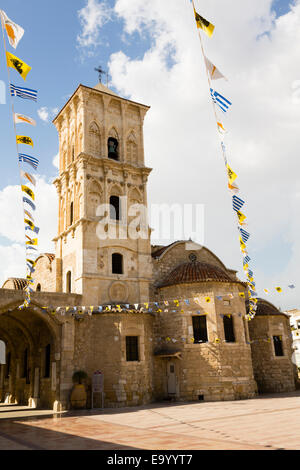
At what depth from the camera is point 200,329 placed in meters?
22.6

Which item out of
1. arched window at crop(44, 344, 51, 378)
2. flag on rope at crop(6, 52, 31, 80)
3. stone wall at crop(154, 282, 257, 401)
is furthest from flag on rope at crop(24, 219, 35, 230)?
stone wall at crop(154, 282, 257, 401)

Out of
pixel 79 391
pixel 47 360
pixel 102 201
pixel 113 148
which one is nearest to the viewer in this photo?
pixel 79 391

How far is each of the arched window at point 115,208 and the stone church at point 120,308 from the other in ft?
0.22

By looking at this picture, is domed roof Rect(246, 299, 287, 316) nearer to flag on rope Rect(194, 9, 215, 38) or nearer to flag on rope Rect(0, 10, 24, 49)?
flag on rope Rect(194, 9, 215, 38)

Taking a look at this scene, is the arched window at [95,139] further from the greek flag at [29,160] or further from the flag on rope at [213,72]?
the flag on rope at [213,72]

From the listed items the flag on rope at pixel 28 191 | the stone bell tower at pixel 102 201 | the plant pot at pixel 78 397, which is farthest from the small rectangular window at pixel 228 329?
the flag on rope at pixel 28 191

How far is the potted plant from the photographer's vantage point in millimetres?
19156

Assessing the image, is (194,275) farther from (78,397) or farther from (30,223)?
(30,223)

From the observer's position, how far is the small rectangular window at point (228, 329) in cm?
2269

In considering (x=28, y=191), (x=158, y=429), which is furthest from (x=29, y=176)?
(x=158, y=429)

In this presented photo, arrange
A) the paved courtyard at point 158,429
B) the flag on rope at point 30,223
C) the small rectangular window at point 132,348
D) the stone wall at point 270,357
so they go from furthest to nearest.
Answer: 1. the stone wall at point 270,357
2. the small rectangular window at point 132,348
3. the flag on rope at point 30,223
4. the paved courtyard at point 158,429

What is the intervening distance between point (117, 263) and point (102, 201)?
3.92 meters

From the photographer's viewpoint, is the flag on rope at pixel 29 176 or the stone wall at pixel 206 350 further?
the stone wall at pixel 206 350
